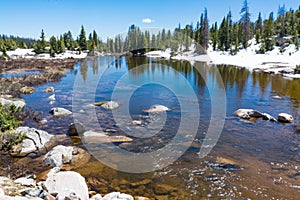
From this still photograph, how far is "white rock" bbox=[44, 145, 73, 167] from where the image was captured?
10258 mm

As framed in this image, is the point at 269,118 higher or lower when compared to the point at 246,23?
lower

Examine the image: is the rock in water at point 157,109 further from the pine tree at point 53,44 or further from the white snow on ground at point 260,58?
the pine tree at point 53,44

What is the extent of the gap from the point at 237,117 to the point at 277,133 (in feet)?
11.7

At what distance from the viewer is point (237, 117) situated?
17.6 meters

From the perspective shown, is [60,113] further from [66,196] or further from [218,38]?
[218,38]

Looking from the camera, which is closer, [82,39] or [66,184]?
[66,184]

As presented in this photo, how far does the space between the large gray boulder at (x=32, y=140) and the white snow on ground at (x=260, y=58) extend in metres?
42.2

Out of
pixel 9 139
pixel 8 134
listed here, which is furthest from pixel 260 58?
pixel 9 139

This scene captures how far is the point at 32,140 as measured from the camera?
1201 cm

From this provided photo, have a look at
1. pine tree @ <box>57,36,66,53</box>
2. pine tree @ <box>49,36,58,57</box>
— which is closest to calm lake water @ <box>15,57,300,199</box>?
pine tree @ <box>49,36,58,57</box>

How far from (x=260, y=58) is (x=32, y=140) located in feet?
219

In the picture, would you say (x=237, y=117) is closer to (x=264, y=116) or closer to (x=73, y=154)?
(x=264, y=116)

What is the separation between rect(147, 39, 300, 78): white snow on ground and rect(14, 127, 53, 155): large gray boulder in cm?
4216

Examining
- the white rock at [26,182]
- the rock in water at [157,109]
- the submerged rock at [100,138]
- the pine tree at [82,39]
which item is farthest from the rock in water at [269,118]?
the pine tree at [82,39]
